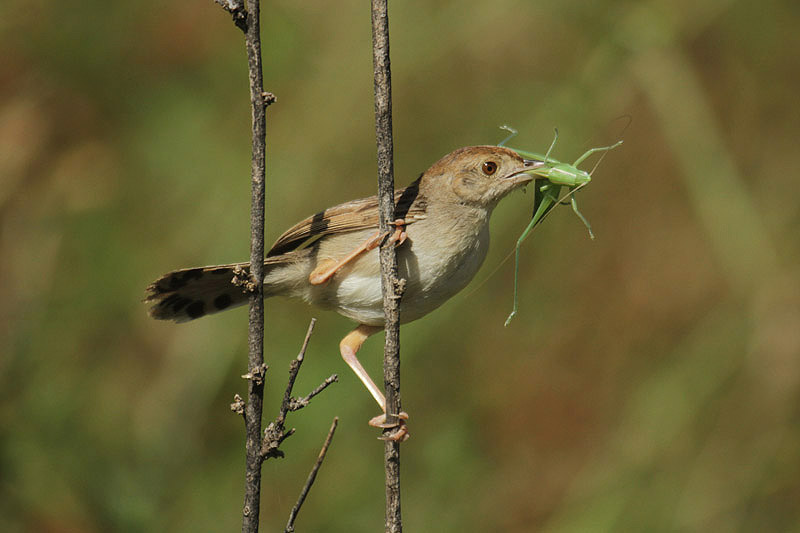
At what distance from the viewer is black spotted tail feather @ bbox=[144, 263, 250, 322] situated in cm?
359

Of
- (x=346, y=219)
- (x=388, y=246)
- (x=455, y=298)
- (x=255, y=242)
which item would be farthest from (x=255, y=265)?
(x=455, y=298)

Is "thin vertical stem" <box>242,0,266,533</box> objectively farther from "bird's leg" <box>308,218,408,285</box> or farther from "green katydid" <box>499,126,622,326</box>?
"green katydid" <box>499,126,622,326</box>

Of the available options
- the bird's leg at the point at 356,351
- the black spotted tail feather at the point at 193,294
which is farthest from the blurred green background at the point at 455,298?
the black spotted tail feather at the point at 193,294

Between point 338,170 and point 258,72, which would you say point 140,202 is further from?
point 258,72

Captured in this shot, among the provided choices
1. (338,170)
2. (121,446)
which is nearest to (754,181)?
(338,170)

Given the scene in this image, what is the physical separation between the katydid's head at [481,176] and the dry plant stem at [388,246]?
1.07m

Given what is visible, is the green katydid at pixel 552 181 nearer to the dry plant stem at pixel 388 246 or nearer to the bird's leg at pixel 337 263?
the bird's leg at pixel 337 263

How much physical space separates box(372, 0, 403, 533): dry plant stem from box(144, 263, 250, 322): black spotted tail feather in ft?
3.81

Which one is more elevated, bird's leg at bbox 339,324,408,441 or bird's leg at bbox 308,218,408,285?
bird's leg at bbox 308,218,408,285

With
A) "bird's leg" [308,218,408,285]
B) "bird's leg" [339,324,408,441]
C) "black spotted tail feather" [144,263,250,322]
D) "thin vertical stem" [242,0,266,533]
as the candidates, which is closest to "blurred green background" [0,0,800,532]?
"bird's leg" [339,324,408,441]

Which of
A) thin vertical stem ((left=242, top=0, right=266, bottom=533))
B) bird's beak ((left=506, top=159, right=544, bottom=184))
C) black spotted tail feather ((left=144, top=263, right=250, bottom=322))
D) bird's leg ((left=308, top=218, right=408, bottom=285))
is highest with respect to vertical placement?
bird's beak ((left=506, top=159, right=544, bottom=184))

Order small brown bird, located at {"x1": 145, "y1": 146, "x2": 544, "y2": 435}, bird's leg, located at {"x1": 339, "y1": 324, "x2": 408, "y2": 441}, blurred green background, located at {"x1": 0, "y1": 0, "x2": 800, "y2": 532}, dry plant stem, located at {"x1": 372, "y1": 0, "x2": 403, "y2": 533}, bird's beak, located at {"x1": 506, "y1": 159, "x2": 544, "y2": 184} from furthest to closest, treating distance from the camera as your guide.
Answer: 1. blurred green background, located at {"x1": 0, "y1": 0, "x2": 800, "y2": 532}
2. bird's leg, located at {"x1": 339, "y1": 324, "x2": 408, "y2": 441}
3. bird's beak, located at {"x1": 506, "y1": 159, "x2": 544, "y2": 184}
4. small brown bird, located at {"x1": 145, "y1": 146, "x2": 544, "y2": 435}
5. dry plant stem, located at {"x1": 372, "y1": 0, "x2": 403, "y2": 533}

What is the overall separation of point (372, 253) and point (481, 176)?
0.61 metres

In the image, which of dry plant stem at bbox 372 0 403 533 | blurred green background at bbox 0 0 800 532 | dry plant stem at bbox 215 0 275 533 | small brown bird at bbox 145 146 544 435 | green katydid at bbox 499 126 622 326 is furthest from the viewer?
blurred green background at bbox 0 0 800 532
